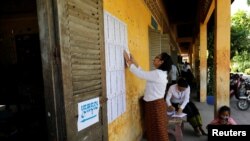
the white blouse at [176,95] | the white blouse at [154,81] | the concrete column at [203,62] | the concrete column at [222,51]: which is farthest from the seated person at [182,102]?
the concrete column at [203,62]

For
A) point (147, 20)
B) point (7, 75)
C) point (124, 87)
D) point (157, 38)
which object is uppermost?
point (147, 20)

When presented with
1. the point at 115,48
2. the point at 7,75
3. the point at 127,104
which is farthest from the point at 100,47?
the point at 7,75

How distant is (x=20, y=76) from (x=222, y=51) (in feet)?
11.9

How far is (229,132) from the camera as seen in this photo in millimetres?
3660

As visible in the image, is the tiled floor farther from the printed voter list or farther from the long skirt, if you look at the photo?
the long skirt

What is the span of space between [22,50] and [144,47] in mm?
2302

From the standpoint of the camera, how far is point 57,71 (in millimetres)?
1570

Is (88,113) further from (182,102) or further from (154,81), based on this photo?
(182,102)

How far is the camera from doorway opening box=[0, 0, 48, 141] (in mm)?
3193

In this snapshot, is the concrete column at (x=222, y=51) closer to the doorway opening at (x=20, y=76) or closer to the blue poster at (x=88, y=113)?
the doorway opening at (x=20, y=76)

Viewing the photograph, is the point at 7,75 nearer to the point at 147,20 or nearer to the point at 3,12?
the point at 3,12

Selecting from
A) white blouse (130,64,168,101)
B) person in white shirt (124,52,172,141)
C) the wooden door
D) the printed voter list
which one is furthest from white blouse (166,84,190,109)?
the wooden door

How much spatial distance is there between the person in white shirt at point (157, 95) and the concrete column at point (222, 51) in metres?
1.74

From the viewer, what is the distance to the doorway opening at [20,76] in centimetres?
319
